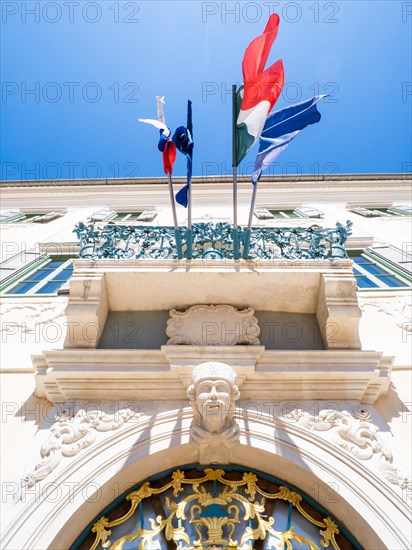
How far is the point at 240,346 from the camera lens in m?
4.74

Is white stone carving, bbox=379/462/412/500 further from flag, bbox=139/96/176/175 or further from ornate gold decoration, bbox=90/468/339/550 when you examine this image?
flag, bbox=139/96/176/175

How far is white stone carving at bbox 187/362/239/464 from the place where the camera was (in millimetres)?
3992

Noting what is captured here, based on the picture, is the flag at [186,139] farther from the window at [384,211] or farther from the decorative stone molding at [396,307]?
the window at [384,211]

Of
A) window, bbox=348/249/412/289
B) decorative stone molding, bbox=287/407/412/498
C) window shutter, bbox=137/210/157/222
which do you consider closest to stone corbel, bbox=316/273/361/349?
decorative stone molding, bbox=287/407/412/498

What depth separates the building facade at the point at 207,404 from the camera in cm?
367

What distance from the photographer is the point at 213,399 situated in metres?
3.98

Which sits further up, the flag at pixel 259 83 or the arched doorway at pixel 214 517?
the flag at pixel 259 83

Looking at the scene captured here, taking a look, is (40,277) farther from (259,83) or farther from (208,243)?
(259,83)

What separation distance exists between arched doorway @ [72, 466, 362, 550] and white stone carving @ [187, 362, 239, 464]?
11.3 inches

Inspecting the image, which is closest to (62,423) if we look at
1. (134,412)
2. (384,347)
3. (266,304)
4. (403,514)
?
(134,412)

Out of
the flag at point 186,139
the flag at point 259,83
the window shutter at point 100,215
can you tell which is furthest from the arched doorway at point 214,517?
the window shutter at point 100,215

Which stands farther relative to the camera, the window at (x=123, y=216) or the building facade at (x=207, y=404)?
the window at (x=123, y=216)

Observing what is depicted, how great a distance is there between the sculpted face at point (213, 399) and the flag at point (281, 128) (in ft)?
9.82

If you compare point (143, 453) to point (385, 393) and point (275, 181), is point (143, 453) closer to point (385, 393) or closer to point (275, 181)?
point (385, 393)
